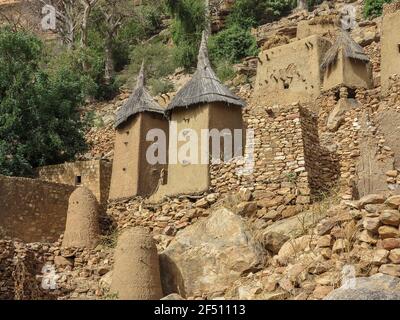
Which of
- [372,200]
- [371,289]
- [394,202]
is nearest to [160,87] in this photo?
[372,200]

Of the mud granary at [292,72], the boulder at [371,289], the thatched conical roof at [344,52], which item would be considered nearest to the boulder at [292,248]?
the boulder at [371,289]

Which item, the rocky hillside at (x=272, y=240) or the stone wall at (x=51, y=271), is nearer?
the rocky hillside at (x=272, y=240)

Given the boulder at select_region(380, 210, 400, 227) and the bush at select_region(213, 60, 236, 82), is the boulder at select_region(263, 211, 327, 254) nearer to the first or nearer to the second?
the boulder at select_region(380, 210, 400, 227)

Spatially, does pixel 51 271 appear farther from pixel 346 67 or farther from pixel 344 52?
pixel 344 52

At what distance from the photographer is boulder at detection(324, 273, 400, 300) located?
27.4ft

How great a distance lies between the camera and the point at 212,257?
13.0 meters

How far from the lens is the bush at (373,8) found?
107 ft

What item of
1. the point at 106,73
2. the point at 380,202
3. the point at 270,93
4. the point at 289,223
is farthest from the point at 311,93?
the point at 106,73

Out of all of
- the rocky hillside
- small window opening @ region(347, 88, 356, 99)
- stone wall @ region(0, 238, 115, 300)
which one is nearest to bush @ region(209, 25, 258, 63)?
small window opening @ region(347, 88, 356, 99)

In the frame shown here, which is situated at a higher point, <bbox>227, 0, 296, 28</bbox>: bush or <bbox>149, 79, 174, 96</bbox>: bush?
<bbox>227, 0, 296, 28</bbox>: bush

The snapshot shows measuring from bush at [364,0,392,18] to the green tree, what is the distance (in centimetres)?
1451

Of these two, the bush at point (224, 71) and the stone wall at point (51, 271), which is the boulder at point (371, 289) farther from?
the bush at point (224, 71)

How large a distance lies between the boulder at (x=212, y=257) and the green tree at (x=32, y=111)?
853cm

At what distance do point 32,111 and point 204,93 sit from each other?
23.9 ft
